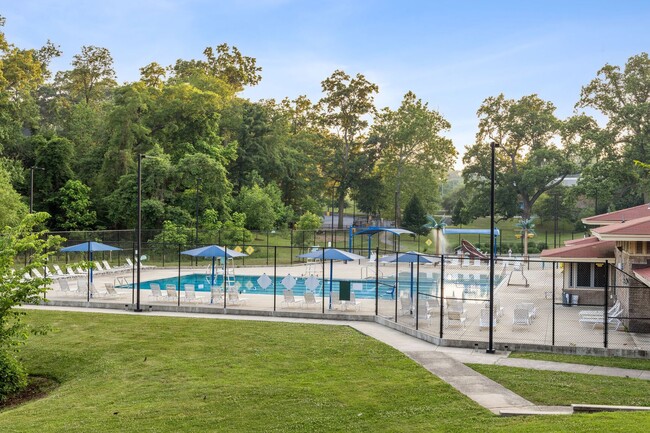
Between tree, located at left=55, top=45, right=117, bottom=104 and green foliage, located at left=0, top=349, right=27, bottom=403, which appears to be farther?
tree, located at left=55, top=45, right=117, bottom=104

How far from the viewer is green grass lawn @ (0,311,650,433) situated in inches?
500

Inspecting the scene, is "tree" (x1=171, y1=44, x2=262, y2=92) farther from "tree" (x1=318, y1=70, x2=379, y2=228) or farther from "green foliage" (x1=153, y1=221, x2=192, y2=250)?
"green foliage" (x1=153, y1=221, x2=192, y2=250)

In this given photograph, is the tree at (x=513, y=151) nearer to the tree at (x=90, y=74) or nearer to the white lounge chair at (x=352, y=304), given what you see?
the tree at (x=90, y=74)

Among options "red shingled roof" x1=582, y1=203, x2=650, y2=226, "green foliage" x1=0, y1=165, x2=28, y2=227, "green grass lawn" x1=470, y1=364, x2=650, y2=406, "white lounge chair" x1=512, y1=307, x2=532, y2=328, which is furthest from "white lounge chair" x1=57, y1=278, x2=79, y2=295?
"red shingled roof" x1=582, y1=203, x2=650, y2=226

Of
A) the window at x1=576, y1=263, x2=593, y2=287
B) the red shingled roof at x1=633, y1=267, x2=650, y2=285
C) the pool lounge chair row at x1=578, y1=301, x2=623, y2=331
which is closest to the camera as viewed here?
the red shingled roof at x1=633, y1=267, x2=650, y2=285

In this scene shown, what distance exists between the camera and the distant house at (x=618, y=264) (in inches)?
860

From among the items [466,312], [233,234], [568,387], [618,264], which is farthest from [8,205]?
[568,387]

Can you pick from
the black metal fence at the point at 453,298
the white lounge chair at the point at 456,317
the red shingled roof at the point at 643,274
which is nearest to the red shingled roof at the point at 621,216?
the black metal fence at the point at 453,298

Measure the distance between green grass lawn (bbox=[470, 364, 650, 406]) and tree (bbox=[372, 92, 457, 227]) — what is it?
61.7 meters

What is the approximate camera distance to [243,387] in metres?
15.2

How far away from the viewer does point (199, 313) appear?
2619 centimetres

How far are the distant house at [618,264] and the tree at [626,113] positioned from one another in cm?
3396

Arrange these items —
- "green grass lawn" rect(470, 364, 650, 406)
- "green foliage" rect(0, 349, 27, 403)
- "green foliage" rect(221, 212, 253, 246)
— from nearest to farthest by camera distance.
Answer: "green grass lawn" rect(470, 364, 650, 406) → "green foliage" rect(0, 349, 27, 403) → "green foliage" rect(221, 212, 253, 246)

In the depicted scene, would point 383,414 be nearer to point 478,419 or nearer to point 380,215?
point 478,419
